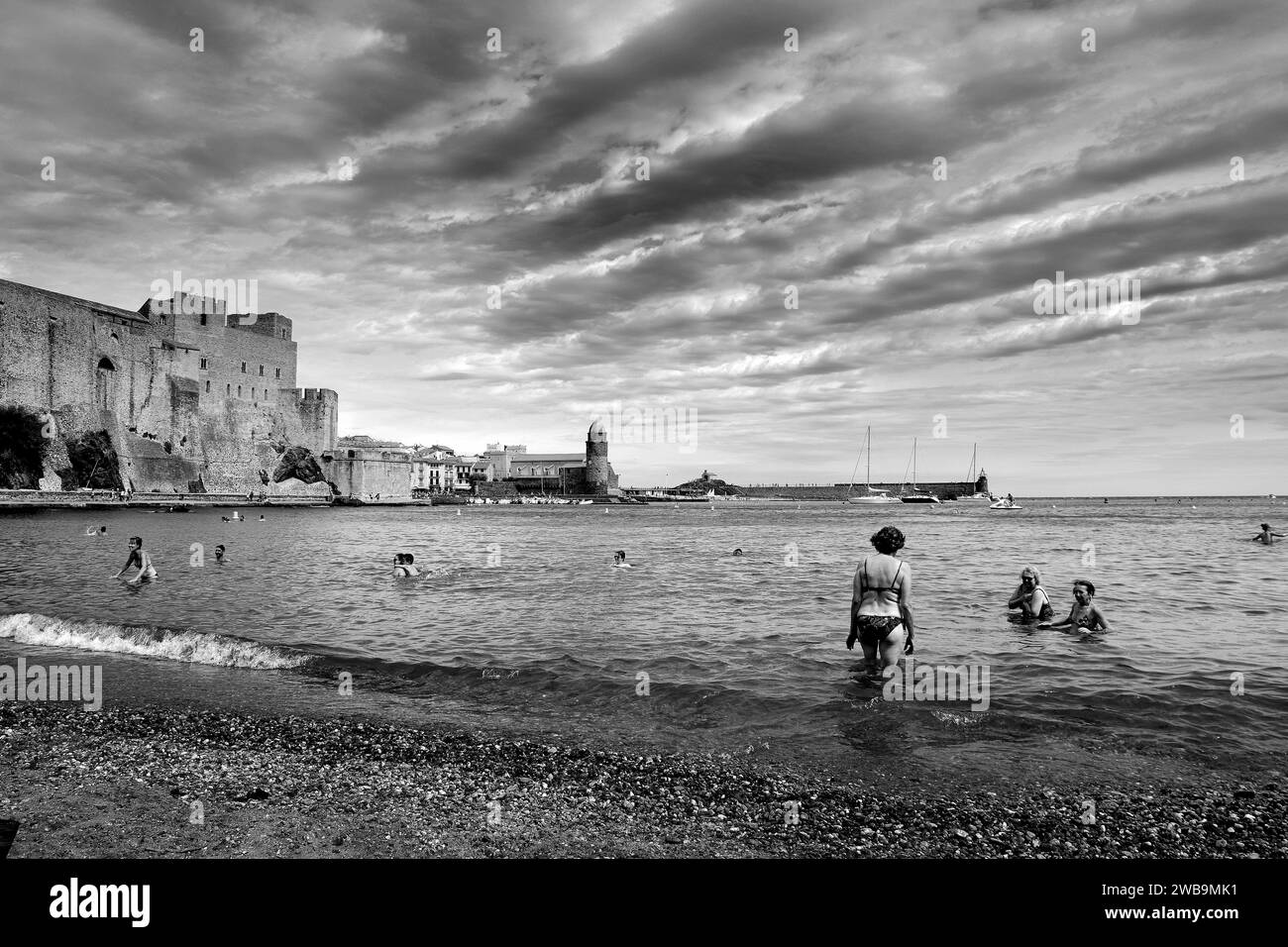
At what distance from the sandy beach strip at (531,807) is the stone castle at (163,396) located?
7163 centimetres

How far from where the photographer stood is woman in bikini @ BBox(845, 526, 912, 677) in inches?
320

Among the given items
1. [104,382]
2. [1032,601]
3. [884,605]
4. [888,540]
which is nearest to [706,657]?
[884,605]

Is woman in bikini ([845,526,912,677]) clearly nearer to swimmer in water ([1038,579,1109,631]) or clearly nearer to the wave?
swimmer in water ([1038,579,1109,631])

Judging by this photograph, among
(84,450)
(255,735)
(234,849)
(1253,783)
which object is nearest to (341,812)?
(234,849)

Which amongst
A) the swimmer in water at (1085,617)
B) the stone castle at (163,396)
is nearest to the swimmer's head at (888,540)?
the swimmer in water at (1085,617)

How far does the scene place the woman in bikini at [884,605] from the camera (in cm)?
812

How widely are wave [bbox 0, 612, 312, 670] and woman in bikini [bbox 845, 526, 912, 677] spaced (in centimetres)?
765

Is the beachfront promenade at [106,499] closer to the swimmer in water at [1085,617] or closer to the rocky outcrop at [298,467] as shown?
the rocky outcrop at [298,467]

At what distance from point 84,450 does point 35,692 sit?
7317cm

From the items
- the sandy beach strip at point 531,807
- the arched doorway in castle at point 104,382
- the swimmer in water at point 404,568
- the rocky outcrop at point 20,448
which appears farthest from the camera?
the arched doorway in castle at point 104,382
